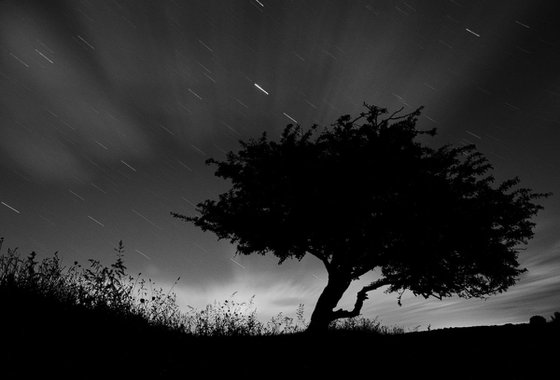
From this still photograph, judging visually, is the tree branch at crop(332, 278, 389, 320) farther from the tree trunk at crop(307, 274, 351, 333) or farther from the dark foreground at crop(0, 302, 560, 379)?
the dark foreground at crop(0, 302, 560, 379)

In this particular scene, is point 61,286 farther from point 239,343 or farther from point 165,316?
point 239,343

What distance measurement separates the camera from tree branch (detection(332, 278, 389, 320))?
16188mm

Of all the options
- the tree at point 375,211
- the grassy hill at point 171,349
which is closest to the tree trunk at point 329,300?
the tree at point 375,211

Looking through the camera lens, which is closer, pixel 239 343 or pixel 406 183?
pixel 239 343

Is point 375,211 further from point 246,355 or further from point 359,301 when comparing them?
point 246,355

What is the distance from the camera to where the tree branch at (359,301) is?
16.2 meters

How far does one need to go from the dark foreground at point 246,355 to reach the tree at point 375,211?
27.5 feet

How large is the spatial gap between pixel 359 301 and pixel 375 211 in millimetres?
4702

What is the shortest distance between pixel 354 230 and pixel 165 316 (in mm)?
9830

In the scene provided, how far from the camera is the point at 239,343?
6254mm

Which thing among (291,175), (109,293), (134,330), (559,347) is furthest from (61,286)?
(291,175)

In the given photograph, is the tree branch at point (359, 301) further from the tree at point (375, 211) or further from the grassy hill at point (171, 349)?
the grassy hill at point (171, 349)

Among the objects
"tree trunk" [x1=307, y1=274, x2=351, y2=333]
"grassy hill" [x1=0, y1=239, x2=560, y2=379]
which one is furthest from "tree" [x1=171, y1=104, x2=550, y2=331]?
"grassy hill" [x1=0, y1=239, x2=560, y2=379]

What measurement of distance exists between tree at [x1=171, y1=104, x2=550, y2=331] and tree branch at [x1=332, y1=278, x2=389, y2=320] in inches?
1.9
